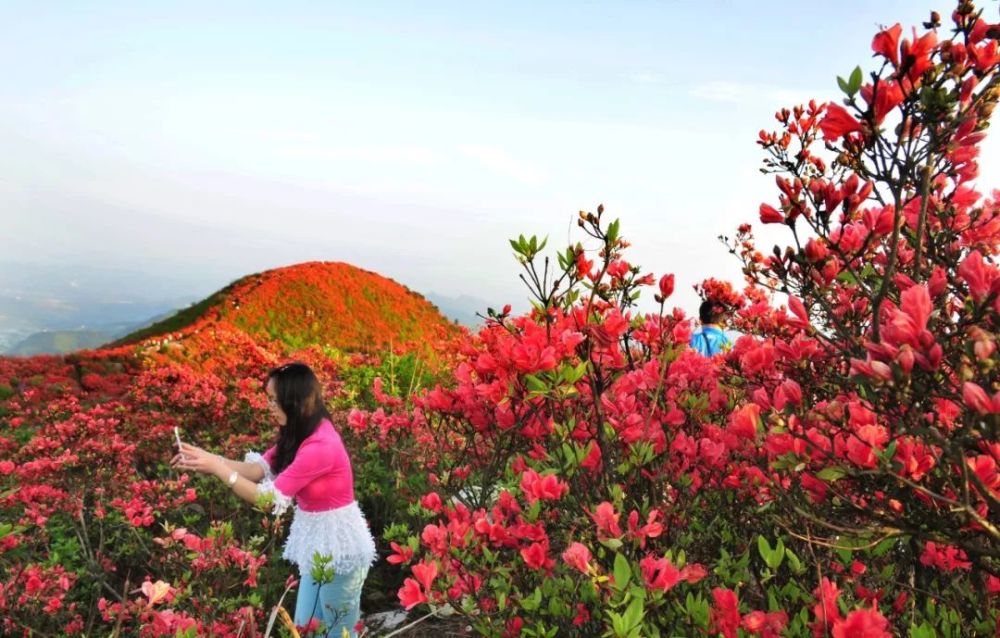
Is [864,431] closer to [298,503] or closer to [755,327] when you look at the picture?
[755,327]

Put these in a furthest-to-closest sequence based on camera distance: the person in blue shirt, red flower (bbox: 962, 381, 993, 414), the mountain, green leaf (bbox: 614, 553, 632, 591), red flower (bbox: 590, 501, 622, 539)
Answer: the mountain, the person in blue shirt, red flower (bbox: 590, 501, 622, 539), green leaf (bbox: 614, 553, 632, 591), red flower (bbox: 962, 381, 993, 414)

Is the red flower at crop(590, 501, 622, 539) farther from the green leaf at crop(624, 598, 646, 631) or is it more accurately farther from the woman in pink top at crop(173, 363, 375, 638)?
the woman in pink top at crop(173, 363, 375, 638)

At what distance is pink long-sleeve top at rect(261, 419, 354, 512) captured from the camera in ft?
11.0

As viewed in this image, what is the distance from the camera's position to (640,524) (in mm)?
2027

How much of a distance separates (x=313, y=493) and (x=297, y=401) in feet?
1.60

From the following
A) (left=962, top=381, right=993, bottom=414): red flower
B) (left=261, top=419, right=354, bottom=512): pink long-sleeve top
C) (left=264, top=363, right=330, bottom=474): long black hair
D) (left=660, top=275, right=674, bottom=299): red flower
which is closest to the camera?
(left=962, top=381, right=993, bottom=414): red flower

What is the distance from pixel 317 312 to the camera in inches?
498

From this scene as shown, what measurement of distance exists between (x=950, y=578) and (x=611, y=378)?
118 cm

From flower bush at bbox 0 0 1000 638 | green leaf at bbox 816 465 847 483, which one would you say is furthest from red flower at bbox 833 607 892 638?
green leaf at bbox 816 465 847 483

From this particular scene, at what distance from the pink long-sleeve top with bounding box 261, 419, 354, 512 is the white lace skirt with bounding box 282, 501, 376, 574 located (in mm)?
52

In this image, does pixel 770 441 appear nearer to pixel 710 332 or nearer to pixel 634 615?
pixel 634 615

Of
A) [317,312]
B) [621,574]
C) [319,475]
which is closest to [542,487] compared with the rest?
[621,574]

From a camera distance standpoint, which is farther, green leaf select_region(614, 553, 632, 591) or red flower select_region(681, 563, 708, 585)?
red flower select_region(681, 563, 708, 585)

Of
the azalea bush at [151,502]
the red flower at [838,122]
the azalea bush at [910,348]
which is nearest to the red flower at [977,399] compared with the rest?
the azalea bush at [910,348]
